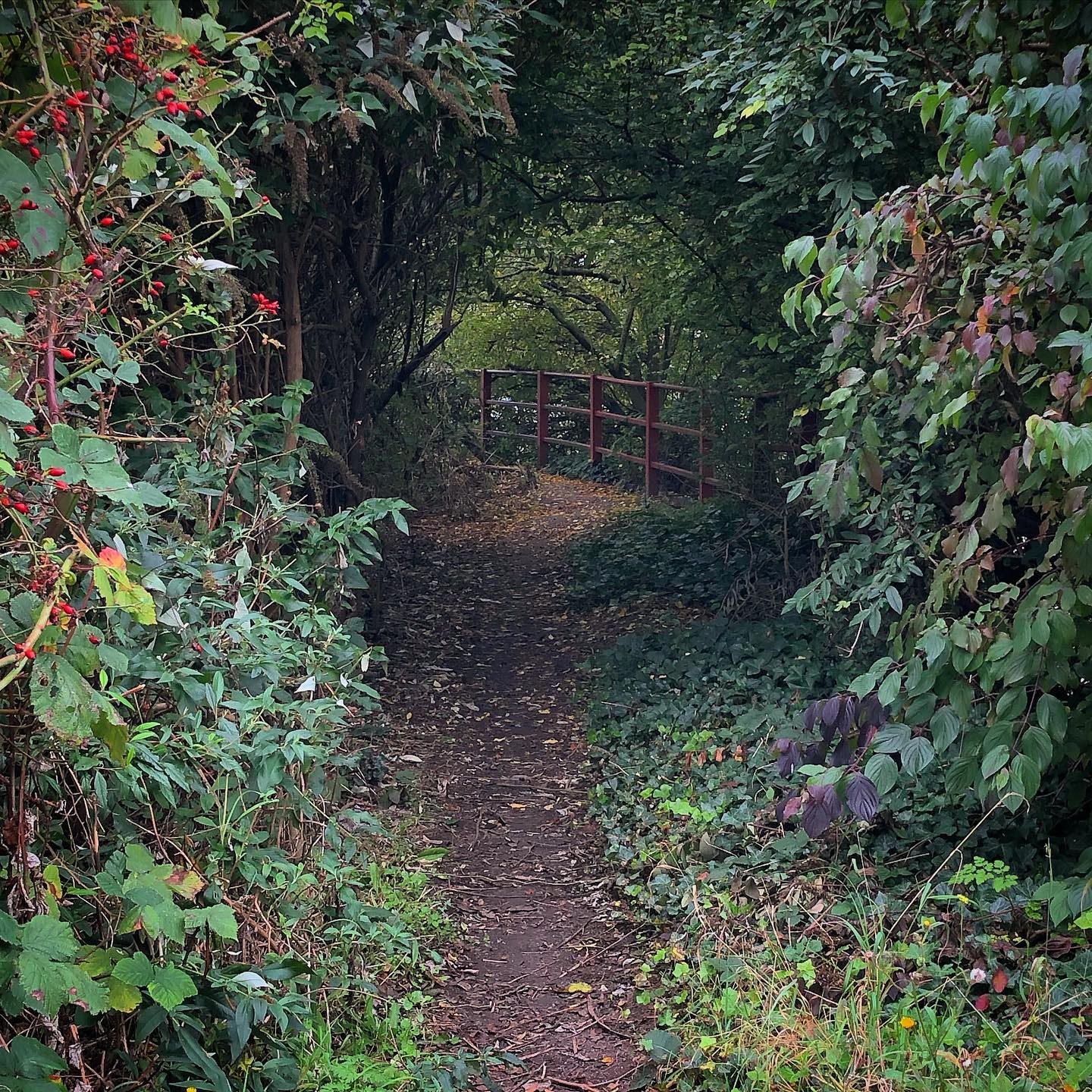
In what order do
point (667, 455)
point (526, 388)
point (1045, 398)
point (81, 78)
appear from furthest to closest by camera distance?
point (526, 388) → point (667, 455) → point (1045, 398) → point (81, 78)

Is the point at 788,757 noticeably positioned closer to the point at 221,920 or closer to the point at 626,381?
the point at 221,920

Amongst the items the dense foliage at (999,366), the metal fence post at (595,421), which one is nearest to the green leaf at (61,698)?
the dense foliage at (999,366)

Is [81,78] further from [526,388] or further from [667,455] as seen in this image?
[526,388]

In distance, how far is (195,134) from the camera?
2475mm

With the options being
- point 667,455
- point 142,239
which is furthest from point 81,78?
point 667,455

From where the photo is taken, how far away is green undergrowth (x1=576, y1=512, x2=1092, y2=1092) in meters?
2.90

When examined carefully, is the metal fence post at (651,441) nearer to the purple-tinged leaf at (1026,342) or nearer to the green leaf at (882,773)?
the green leaf at (882,773)

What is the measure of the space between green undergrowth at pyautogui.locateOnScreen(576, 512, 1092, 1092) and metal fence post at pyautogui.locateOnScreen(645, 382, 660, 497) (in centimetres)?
712

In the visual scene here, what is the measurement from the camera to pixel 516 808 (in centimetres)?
529

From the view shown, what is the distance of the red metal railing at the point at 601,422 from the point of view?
1041 cm

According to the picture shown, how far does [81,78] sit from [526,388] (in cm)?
1419

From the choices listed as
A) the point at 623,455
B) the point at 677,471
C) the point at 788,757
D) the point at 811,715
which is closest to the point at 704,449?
the point at 677,471

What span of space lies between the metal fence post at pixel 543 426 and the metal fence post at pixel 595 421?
1.14m

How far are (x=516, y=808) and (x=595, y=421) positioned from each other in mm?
9623
